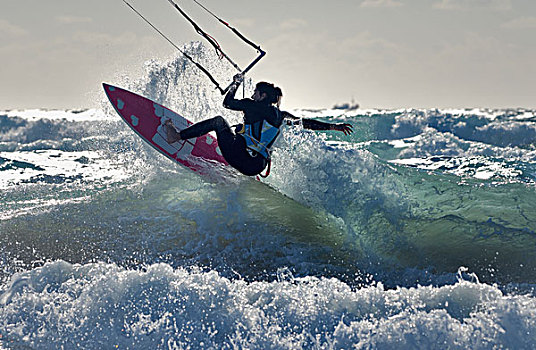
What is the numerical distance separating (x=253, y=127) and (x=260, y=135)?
15 centimetres

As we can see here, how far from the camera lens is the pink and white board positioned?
7883 mm

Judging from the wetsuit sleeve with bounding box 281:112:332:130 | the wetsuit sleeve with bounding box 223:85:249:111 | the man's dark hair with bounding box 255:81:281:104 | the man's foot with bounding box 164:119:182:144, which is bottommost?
the man's foot with bounding box 164:119:182:144

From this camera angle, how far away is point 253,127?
6.84 metres

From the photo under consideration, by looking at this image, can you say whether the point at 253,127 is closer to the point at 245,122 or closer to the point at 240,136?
the point at 245,122

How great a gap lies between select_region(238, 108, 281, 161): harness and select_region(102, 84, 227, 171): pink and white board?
3.27ft

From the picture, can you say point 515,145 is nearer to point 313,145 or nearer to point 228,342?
point 313,145

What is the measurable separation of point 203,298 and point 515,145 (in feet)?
70.1

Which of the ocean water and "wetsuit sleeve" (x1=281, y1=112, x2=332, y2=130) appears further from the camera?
"wetsuit sleeve" (x1=281, y1=112, x2=332, y2=130)

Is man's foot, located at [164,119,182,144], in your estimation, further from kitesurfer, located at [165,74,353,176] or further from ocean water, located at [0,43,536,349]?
ocean water, located at [0,43,536,349]

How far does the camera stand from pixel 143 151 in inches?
354

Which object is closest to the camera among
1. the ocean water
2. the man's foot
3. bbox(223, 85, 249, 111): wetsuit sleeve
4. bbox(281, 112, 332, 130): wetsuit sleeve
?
the ocean water

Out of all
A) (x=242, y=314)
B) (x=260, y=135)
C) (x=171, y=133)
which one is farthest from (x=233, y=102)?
(x=242, y=314)

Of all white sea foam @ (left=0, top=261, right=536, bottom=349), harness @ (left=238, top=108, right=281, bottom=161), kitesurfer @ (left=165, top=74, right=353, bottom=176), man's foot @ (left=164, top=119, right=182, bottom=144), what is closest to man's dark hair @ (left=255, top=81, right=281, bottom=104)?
kitesurfer @ (left=165, top=74, right=353, bottom=176)

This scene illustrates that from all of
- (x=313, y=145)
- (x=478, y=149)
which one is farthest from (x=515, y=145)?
(x=313, y=145)
